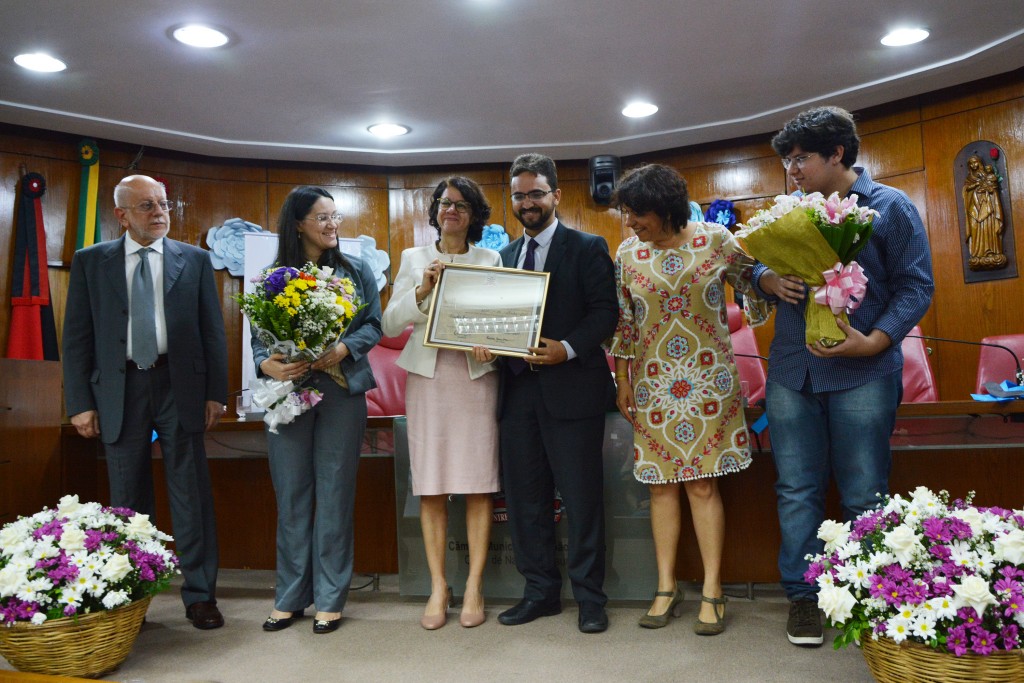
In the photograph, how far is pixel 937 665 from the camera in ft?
5.80

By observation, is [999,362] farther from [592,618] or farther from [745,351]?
[592,618]

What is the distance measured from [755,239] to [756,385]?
2.57 m

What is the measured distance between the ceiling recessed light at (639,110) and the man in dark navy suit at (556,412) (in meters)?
2.84

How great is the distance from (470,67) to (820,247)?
3002 millimetres

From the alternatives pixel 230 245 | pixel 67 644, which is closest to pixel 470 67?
pixel 230 245

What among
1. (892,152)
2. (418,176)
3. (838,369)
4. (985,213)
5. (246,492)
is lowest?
(246,492)

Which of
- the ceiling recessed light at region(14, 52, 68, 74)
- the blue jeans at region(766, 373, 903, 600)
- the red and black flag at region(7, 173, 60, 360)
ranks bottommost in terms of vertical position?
the blue jeans at region(766, 373, 903, 600)

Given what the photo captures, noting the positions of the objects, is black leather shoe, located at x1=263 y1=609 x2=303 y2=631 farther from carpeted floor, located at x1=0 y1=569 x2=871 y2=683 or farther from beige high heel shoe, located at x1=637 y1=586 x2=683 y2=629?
beige high heel shoe, located at x1=637 y1=586 x2=683 y2=629

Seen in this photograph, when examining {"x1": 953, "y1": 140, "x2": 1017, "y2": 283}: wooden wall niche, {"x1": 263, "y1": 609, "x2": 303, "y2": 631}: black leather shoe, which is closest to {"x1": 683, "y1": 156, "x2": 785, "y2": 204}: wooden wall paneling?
{"x1": 953, "y1": 140, "x2": 1017, "y2": 283}: wooden wall niche

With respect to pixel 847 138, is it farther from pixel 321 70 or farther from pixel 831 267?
pixel 321 70

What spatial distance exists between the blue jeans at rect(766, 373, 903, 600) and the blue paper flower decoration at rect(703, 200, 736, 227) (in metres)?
3.93

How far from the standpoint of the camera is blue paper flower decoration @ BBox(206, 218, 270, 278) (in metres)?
6.19

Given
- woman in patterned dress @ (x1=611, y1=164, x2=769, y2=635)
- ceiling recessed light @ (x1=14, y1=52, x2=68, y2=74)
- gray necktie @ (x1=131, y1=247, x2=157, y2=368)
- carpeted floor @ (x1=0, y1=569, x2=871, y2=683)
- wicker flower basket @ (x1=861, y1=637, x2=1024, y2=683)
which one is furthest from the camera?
ceiling recessed light @ (x1=14, y1=52, x2=68, y2=74)

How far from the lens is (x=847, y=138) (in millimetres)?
2350
